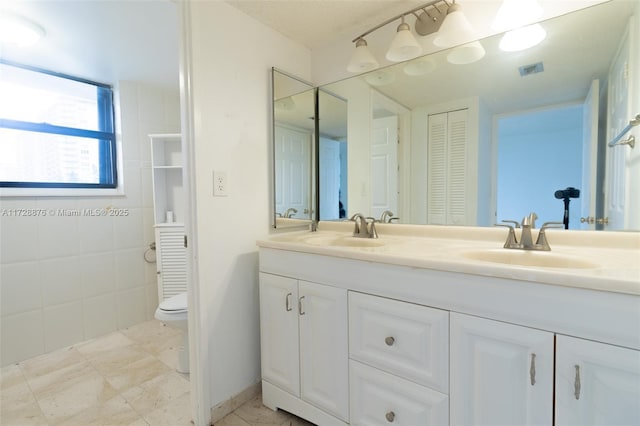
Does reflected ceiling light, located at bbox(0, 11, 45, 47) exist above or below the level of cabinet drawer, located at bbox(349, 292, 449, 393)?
above

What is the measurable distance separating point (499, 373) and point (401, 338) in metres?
0.31

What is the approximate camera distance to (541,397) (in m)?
0.84

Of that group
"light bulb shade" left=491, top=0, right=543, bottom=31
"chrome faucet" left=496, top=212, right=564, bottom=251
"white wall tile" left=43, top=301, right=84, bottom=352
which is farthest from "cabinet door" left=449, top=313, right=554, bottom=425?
"white wall tile" left=43, top=301, right=84, bottom=352

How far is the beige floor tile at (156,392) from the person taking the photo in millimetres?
1605

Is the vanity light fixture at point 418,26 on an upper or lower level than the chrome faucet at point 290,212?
upper

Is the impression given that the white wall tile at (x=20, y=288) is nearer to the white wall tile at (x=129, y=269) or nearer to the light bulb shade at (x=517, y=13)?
the white wall tile at (x=129, y=269)

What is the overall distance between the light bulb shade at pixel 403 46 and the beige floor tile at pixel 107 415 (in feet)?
7.47

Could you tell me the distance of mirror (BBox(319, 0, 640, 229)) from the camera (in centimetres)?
125

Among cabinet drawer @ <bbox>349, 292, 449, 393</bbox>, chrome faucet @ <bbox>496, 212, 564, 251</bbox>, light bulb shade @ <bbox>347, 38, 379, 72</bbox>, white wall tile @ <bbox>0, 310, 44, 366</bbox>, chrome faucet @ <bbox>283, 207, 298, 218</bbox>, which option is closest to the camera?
cabinet drawer @ <bbox>349, 292, 449, 393</bbox>

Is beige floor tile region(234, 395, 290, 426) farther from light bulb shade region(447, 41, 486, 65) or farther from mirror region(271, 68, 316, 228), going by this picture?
light bulb shade region(447, 41, 486, 65)

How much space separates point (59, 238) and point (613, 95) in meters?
3.38

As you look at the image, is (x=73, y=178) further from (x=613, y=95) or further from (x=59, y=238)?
(x=613, y=95)

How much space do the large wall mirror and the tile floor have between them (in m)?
1.39

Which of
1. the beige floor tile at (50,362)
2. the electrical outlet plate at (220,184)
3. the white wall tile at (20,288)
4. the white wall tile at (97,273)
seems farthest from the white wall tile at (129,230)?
the electrical outlet plate at (220,184)
